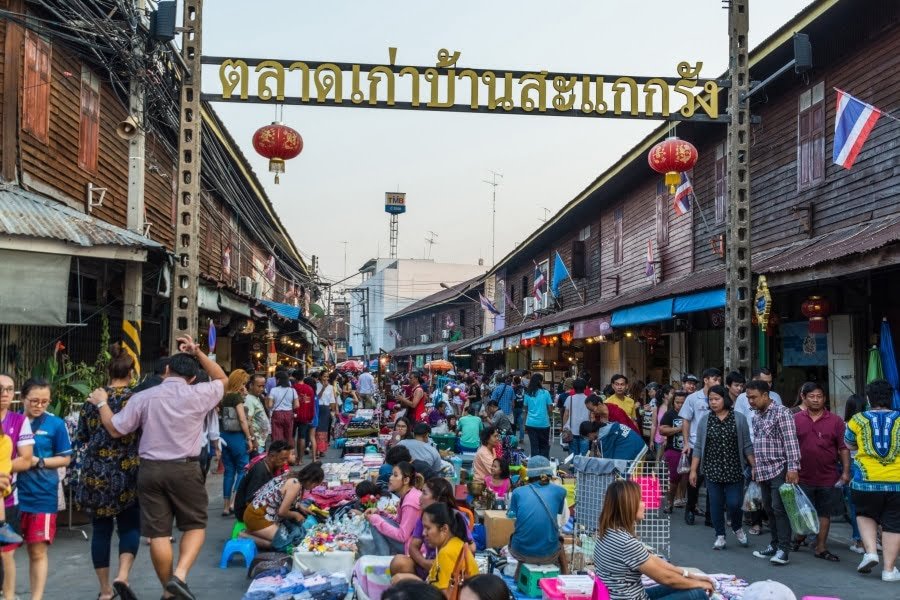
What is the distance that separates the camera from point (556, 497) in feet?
23.0

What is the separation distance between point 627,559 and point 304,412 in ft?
33.9

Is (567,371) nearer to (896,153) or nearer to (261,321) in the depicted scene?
(261,321)

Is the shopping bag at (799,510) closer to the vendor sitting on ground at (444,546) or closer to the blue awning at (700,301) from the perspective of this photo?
the vendor sitting on ground at (444,546)

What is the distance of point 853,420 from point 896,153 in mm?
5773

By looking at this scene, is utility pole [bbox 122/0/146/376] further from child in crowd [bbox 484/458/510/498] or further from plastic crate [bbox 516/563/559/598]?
plastic crate [bbox 516/563/559/598]

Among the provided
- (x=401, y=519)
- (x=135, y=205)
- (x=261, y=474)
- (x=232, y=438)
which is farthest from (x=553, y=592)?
(x=135, y=205)

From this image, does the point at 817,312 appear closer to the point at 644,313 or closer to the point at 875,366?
the point at 875,366

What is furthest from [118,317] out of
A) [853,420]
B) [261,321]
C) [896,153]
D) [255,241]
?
[255,241]

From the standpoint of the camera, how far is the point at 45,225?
8.89m

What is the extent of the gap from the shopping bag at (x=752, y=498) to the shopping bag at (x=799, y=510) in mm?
767

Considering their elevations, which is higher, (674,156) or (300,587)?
(674,156)

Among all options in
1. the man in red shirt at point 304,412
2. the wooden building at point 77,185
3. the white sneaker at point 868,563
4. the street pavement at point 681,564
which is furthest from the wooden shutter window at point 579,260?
the white sneaker at point 868,563

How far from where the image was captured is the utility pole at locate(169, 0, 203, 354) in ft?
33.8

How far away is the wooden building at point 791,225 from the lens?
11.7 meters
